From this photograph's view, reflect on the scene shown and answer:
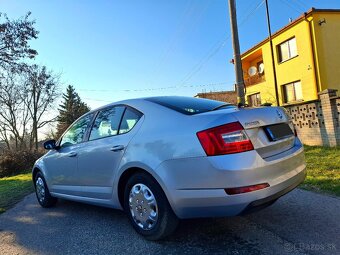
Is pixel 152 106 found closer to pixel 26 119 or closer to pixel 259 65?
pixel 259 65

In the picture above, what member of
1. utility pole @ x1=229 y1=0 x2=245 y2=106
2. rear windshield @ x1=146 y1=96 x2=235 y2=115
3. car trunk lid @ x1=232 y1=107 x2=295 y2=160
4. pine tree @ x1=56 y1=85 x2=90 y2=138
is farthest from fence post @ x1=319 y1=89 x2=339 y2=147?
pine tree @ x1=56 y1=85 x2=90 y2=138

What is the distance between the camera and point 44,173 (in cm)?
592

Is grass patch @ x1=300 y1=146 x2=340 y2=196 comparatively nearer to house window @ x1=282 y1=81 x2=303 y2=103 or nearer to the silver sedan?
the silver sedan

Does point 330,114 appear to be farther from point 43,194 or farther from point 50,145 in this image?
point 43,194

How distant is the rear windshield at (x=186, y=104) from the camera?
12.6 feet

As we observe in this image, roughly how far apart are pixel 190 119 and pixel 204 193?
2.41ft

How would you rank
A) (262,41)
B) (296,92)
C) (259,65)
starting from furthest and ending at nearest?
(259,65) < (262,41) < (296,92)

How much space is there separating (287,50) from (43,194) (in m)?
20.4

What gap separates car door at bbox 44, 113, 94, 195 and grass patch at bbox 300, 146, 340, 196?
12.0ft

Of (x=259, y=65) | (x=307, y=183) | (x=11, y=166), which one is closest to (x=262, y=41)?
(x=259, y=65)

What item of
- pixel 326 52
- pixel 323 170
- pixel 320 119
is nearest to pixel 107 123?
pixel 323 170

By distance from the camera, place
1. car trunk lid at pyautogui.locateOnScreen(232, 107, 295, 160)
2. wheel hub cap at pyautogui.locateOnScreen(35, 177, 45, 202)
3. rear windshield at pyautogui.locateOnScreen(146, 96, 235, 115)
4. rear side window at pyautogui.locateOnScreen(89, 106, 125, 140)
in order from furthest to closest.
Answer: wheel hub cap at pyautogui.locateOnScreen(35, 177, 45, 202), rear side window at pyautogui.locateOnScreen(89, 106, 125, 140), rear windshield at pyautogui.locateOnScreen(146, 96, 235, 115), car trunk lid at pyautogui.locateOnScreen(232, 107, 295, 160)

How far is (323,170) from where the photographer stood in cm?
692

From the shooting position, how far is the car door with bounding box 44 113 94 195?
5.02 metres
